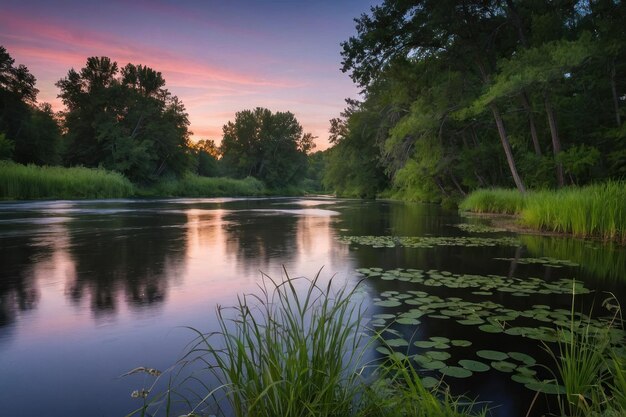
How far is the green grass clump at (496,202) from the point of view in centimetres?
1822

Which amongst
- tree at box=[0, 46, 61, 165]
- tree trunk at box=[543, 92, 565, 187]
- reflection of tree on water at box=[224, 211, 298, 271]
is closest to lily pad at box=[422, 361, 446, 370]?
reflection of tree on water at box=[224, 211, 298, 271]

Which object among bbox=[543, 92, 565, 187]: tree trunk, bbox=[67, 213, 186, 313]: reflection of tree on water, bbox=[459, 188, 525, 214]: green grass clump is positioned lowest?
bbox=[67, 213, 186, 313]: reflection of tree on water

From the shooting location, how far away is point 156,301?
5.14 meters

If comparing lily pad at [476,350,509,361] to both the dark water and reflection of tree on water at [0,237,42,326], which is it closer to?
the dark water

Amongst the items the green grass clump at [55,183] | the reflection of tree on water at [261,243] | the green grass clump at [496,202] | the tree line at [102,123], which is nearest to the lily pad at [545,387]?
the reflection of tree on water at [261,243]

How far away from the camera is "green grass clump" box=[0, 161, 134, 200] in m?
26.8

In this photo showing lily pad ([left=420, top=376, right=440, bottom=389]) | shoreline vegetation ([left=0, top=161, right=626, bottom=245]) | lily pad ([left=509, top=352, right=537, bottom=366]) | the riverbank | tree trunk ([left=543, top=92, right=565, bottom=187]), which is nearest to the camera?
lily pad ([left=420, top=376, right=440, bottom=389])

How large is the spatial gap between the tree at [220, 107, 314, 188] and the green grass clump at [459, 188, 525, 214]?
211ft

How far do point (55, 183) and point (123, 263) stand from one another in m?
27.3

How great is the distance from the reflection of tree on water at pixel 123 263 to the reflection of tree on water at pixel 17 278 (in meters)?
0.51

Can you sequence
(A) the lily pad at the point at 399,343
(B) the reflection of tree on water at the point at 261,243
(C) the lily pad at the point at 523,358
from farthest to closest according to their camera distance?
(B) the reflection of tree on water at the point at 261,243
(A) the lily pad at the point at 399,343
(C) the lily pad at the point at 523,358

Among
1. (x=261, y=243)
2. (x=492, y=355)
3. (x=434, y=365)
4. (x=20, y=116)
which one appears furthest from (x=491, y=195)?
(x=20, y=116)

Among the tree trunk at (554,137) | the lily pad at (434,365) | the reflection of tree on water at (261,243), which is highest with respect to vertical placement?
the tree trunk at (554,137)

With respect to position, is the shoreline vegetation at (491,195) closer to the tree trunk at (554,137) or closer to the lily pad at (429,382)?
the tree trunk at (554,137)
